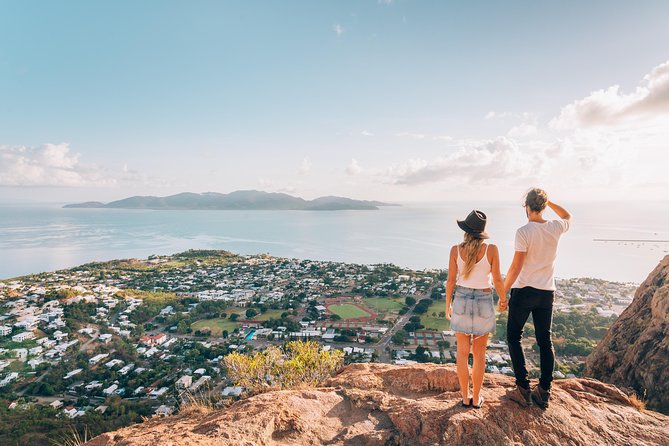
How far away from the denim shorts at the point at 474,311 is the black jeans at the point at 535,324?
0.19m

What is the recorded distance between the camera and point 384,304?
3262 centimetres

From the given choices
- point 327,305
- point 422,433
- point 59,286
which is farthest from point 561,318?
point 59,286

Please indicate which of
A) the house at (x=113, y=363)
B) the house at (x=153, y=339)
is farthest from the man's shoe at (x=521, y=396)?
the house at (x=153, y=339)

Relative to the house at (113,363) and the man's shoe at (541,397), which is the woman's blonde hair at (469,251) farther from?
the house at (113,363)

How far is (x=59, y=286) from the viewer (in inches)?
1401

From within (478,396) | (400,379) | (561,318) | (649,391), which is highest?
(478,396)

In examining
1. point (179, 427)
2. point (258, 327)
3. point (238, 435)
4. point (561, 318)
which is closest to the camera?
point (238, 435)

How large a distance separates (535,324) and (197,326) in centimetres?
2860

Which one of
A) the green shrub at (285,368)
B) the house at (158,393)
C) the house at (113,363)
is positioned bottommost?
the house at (113,363)

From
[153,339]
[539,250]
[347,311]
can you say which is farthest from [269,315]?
[539,250]

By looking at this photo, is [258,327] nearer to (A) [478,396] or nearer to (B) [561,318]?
(B) [561,318]

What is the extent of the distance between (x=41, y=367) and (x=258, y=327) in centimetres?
1303

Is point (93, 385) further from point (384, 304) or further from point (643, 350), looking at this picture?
point (384, 304)

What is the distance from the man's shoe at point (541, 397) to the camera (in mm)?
2840
